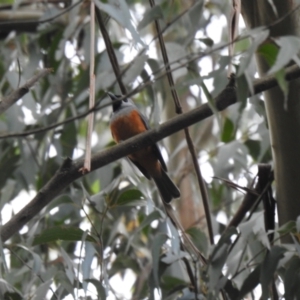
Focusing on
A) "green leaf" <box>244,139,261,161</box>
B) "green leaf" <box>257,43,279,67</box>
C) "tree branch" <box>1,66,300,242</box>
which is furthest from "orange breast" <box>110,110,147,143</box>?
"green leaf" <box>257,43,279,67</box>

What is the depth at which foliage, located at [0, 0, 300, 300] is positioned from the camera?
4.66 ft

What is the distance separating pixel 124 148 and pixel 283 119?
0.37m

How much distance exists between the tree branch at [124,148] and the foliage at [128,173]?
5 centimetres

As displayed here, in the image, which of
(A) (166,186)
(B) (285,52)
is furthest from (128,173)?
(B) (285,52)

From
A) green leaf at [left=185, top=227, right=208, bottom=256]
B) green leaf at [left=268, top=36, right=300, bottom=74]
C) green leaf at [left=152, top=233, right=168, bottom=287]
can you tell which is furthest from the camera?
green leaf at [left=185, top=227, right=208, bottom=256]

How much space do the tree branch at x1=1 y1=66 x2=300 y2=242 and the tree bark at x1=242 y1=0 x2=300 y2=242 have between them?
0.09 m

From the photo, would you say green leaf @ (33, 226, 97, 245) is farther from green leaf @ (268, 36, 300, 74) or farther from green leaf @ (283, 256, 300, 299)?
green leaf @ (268, 36, 300, 74)

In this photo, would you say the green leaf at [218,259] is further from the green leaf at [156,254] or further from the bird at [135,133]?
the bird at [135,133]

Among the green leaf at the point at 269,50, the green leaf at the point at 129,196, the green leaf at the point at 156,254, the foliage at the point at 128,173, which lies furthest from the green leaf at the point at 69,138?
the green leaf at the point at 269,50

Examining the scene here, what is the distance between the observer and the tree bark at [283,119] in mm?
1455

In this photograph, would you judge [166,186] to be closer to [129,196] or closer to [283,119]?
[129,196]

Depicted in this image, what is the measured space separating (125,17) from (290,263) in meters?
0.66

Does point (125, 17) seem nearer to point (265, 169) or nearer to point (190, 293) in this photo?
point (265, 169)

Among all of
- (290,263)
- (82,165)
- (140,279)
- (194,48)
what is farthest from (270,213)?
(194,48)
